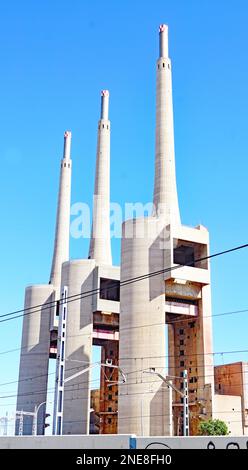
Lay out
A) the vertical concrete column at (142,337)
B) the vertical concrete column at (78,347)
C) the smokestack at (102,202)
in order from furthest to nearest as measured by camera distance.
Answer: the smokestack at (102,202) < the vertical concrete column at (78,347) < the vertical concrete column at (142,337)

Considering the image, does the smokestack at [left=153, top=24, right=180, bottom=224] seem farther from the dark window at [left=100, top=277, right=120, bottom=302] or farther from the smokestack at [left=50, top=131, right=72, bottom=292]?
the smokestack at [left=50, top=131, right=72, bottom=292]

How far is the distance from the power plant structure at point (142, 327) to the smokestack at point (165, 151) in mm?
176

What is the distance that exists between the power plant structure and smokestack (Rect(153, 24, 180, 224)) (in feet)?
0.58

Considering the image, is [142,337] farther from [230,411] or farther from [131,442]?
[131,442]

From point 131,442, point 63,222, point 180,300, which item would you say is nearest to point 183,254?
point 180,300

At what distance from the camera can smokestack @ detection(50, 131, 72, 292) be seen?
360ft

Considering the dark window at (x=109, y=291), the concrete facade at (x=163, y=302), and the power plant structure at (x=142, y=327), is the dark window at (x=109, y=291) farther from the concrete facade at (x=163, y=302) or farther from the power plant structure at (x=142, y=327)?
the concrete facade at (x=163, y=302)

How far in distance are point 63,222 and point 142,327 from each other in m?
42.7

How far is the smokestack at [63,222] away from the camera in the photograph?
4321 inches

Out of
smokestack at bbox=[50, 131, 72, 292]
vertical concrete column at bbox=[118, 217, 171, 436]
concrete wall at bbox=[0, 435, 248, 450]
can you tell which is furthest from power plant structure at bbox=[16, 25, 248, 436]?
concrete wall at bbox=[0, 435, 248, 450]

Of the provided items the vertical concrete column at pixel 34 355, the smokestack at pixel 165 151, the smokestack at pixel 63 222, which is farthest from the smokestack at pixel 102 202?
the smokestack at pixel 165 151

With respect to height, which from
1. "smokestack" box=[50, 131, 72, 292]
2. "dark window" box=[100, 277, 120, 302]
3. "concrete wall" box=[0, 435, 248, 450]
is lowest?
"concrete wall" box=[0, 435, 248, 450]

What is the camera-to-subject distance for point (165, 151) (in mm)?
87125
